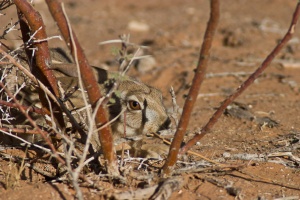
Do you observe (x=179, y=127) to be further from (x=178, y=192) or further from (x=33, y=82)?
(x=33, y=82)

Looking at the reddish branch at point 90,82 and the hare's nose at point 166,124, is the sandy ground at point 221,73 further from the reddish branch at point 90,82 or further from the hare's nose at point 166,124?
the hare's nose at point 166,124

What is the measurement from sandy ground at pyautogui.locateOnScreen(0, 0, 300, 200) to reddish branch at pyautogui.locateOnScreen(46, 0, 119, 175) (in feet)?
0.62

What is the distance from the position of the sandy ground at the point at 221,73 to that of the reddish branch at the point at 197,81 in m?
0.27

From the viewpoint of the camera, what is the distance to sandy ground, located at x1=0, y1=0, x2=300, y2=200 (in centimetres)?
370

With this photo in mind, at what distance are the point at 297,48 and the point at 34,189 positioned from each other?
5.90 m

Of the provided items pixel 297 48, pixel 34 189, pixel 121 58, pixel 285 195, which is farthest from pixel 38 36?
pixel 297 48

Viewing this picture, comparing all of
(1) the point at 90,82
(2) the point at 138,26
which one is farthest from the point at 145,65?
(1) the point at 90,82

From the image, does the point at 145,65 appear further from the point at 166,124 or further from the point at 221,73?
the point at 166,124

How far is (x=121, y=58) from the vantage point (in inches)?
128

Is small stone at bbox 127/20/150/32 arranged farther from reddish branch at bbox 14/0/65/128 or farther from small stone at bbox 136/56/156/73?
reddish branch at bbox 14/0/65/128

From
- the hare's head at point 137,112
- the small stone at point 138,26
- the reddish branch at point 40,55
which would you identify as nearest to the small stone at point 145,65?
the small stone at point 138,26

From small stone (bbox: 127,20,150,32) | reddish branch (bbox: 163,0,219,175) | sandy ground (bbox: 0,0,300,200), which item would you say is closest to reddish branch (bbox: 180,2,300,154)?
reddish branch (bbox: 163,0,219,175)

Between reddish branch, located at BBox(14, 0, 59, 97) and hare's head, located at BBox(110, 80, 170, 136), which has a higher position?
reddish branch, located at BBox(14, 0, 59, 97)

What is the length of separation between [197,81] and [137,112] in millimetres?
1662
